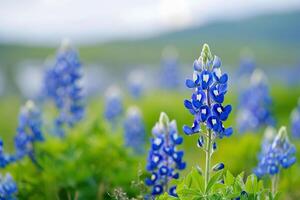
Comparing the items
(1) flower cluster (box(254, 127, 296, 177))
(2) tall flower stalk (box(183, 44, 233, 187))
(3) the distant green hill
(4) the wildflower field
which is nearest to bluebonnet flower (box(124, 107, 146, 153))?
(4) the wildflower field

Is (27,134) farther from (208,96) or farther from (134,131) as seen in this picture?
(208,96)

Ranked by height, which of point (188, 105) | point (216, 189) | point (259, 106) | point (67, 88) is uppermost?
point (259, 106)

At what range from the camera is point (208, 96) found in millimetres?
3867

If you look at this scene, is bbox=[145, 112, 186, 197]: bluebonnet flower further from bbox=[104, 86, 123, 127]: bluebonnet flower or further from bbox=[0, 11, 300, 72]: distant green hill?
bbox=[0, 11, 300, 72]: distant green hill

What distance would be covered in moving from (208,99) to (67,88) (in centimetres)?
383

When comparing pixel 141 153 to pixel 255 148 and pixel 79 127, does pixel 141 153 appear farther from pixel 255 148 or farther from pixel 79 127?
pixel 255 148

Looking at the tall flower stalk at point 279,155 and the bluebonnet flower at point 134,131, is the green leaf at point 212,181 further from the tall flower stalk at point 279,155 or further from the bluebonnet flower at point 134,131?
the bluebonnet flower at point 134,131

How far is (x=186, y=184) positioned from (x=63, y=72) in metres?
3.93

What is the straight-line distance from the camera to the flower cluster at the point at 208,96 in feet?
12.5

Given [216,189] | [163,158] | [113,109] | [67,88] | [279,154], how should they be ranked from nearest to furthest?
[216,189] → [163,158] → [279,154] → [67,88] → [113,109]

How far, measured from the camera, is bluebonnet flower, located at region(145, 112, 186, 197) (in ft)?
14.9

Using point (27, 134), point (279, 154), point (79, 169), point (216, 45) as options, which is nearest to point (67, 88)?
point (27, 134)

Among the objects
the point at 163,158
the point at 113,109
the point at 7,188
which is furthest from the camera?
the point at 113,109

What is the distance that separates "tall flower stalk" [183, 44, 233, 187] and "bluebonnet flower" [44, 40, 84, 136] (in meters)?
3.58
